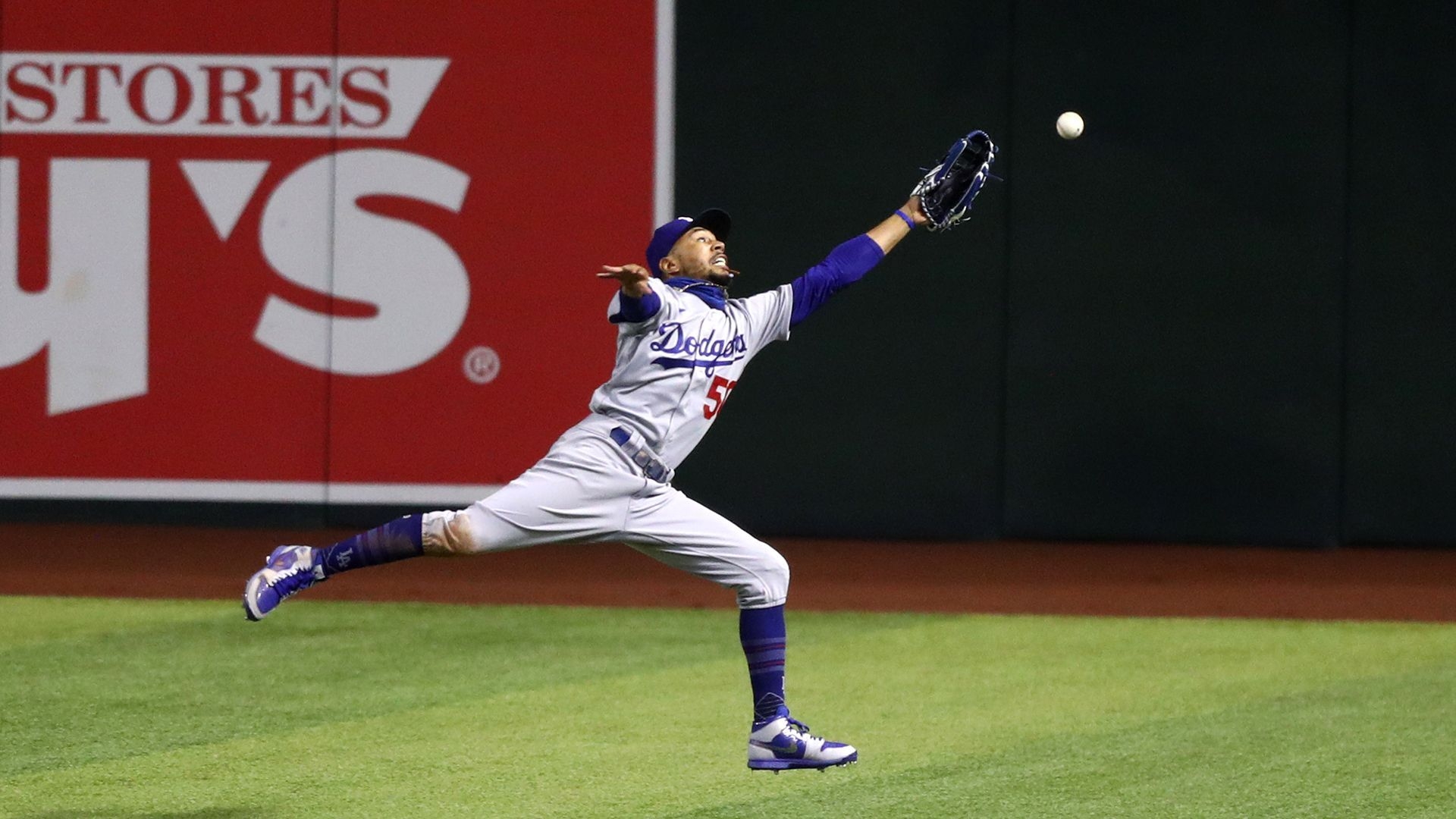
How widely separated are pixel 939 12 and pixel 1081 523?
3.14m

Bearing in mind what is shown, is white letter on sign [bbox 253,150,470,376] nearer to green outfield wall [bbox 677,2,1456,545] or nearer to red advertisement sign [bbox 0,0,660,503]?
red advertisement sign [bbox 0,0,660,503]

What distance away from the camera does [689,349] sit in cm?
522

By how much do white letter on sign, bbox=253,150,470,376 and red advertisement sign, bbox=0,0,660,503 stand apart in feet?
0.04

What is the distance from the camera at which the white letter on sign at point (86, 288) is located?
1121 cm

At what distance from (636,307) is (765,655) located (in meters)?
1.07

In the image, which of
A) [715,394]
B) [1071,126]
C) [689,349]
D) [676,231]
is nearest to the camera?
[689,349]

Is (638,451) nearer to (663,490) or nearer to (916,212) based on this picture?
(663,490)

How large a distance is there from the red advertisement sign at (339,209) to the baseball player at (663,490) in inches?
227

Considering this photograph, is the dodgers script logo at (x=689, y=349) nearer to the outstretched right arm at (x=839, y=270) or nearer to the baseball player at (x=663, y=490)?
the baseball player at (x=663, y=490)

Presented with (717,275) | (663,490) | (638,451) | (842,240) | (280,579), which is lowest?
(280,579)

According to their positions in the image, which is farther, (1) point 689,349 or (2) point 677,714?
(2) point 677,714

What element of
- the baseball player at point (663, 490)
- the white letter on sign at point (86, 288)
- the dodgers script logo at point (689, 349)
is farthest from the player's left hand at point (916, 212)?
the white letter on sign at point (86, 288)

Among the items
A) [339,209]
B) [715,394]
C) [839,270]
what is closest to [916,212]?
[839,270]

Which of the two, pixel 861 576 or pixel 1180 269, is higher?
pixel 1180 269
